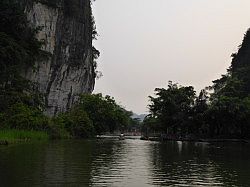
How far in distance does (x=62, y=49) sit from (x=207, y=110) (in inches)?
889

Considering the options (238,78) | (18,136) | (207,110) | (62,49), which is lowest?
(18,136)

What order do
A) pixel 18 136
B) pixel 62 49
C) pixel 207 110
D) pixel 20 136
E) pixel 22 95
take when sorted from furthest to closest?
pixel 62 49
pixel 207 110
pixel 22 95
pixel 20 136
pixel 18 136

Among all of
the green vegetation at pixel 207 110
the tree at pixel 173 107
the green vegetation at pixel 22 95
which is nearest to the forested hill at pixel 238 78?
the green vegetation at pixel 207 110

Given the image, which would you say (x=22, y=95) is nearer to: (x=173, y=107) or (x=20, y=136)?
(x=20, y=136)

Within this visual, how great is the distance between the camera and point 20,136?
131ft

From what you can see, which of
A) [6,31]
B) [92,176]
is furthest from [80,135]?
[92,176]

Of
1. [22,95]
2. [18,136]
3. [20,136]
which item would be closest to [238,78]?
[22,95]

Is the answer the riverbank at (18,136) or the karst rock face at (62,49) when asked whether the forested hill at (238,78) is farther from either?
the riverbank at (18,136)

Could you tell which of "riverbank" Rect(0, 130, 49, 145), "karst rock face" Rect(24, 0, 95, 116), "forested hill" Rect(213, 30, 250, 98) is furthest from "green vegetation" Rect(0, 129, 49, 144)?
"forested hill" Rect(213, 30, 250, 98)

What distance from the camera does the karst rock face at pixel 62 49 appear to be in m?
61.8

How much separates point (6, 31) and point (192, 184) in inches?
1781

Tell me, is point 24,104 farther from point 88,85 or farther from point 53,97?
point 88,85

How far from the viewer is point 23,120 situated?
1815 inches

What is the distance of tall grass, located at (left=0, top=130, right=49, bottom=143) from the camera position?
35.4m
